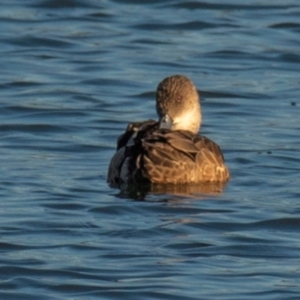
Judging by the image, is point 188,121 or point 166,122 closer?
point 166,122

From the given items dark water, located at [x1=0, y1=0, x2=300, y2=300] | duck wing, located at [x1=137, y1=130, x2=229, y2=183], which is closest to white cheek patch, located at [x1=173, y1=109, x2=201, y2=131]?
dark water, located at [x1=0, y1=0, x2=300, y2=300]

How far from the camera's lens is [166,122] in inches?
547

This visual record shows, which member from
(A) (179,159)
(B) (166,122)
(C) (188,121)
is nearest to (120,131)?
(C) (188,121)

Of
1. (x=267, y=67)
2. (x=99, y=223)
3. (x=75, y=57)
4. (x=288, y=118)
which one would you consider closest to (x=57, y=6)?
(x=75, y=57)

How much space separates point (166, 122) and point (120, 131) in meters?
1.90

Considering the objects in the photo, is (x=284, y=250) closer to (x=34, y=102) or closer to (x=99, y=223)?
(x=99, y=223)

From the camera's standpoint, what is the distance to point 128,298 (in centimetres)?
963

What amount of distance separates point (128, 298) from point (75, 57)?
10227 millimetres

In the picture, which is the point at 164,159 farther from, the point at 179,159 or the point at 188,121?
the point at 188,121

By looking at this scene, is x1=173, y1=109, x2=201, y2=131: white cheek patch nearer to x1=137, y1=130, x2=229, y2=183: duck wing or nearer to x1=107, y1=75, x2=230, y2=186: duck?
x1=107, y1=75, x2=230, y2=186: duck

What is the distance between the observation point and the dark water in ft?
33.4

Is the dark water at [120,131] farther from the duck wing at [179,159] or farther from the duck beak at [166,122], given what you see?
the duck beak at [166,122]

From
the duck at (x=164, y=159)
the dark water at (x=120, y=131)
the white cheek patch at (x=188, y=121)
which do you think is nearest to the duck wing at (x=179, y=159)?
the duck at (x=164, y=159)

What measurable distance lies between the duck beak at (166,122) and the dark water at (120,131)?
681 millimetres
